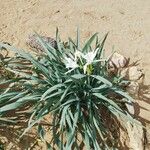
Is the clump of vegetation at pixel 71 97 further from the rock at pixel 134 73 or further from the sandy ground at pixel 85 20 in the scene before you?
the sandy ground at pixel 85 20

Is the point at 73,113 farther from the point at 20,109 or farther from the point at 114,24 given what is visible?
the point at 114,24

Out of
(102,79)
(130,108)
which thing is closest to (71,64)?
(102,79)

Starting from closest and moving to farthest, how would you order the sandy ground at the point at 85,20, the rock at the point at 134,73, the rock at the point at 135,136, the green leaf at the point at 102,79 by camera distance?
the green leaf at the point at 102,79, the rock at the point at 135,136, the rock at the point at 134,73, the sandy ground at the point at 85,20

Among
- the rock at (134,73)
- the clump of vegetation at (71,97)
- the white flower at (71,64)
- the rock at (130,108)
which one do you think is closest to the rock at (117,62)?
the rock at (134,73)

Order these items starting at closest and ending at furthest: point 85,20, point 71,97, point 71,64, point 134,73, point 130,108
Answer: point 71,64 → point 71,97 → point 130,108 → point 134,73 → point 85,20

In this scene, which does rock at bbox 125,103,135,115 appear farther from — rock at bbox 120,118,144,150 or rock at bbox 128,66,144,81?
rock at bbox 128,66,144,81

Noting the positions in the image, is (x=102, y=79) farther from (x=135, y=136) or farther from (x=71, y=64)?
(x=135, y=136)

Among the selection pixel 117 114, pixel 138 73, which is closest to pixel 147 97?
pixel 138 73
